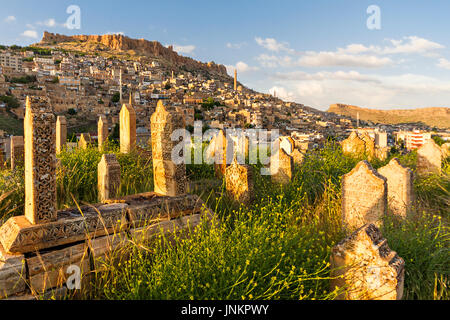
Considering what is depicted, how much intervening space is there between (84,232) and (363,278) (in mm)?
3111

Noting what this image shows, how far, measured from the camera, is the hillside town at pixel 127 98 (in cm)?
6034

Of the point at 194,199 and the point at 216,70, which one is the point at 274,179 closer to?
the point at 194,199

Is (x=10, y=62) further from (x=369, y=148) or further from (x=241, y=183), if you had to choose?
(x=241, y=183)

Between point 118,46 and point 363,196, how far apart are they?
16424 centimetres

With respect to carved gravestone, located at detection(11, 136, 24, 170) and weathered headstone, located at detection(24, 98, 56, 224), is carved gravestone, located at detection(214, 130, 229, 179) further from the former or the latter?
carved gravestone, located at detection(11, 136, 24, 170)

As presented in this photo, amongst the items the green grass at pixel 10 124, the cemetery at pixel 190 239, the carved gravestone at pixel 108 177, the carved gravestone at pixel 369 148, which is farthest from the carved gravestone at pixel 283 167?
the green grass at pixel 10 124

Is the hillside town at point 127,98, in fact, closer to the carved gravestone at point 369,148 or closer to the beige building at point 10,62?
the beige building at point 10,62

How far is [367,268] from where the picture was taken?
267 centimetres

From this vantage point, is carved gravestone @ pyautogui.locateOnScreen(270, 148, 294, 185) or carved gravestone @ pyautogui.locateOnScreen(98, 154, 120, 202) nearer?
carved gravestone @ pyautogui.locateOnScreen(98, 154, 120, 202)

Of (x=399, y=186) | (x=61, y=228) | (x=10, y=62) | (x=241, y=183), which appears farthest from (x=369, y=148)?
(x=10, y=62)

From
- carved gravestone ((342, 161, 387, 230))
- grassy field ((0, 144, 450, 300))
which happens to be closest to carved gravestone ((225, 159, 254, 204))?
grassy field ((0, 144, 450, 300))

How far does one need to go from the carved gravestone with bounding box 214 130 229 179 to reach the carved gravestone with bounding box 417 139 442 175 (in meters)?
5.40

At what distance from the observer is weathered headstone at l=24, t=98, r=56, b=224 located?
3363 mm
